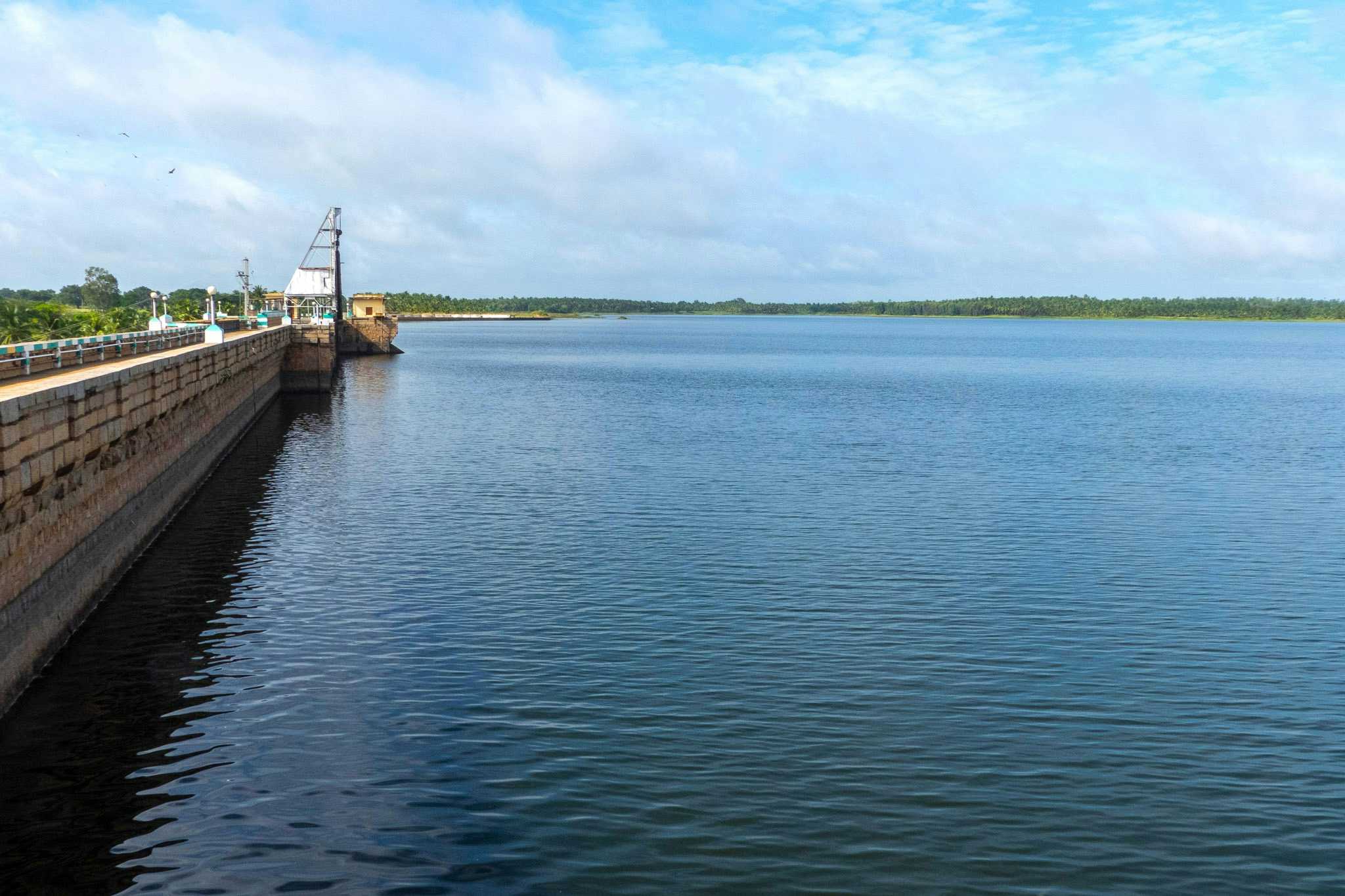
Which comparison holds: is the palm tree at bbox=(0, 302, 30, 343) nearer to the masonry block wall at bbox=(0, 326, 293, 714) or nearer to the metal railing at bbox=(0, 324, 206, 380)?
the metal railing at bbox=(0, 324, 206, 380)

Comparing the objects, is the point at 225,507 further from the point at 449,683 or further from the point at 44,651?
the point at 449,683

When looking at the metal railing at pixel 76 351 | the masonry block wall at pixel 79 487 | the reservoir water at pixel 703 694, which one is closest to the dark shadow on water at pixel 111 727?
the reservoir water at pixel 703 694

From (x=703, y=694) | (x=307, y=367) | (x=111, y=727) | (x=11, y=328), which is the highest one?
(x=11, y=328)

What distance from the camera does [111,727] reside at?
694 inches

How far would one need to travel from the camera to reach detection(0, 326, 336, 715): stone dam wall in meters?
18.4

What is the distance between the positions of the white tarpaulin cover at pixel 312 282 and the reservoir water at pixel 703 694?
329 ft

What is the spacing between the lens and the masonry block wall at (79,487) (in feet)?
60.4

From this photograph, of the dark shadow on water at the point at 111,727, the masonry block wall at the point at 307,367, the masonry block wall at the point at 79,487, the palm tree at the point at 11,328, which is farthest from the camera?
the masonry block wall at the point at 307,367

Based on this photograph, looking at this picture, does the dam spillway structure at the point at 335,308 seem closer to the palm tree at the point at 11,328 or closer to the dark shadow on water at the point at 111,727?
the palm tree at the point at 11,328

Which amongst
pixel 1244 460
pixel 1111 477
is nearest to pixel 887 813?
pixel 1111 477

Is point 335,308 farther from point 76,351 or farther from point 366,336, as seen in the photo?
point 76,351

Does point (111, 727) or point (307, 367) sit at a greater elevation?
point (307, 367)

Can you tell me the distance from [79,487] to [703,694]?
1381 cm

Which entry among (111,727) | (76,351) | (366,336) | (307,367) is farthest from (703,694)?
(366,336)
